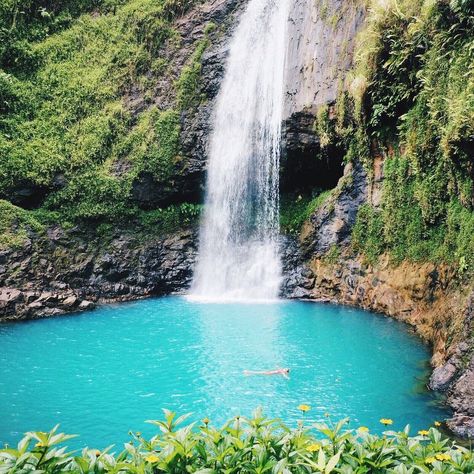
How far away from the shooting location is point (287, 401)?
24.5 ft

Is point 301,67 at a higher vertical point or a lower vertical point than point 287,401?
higher

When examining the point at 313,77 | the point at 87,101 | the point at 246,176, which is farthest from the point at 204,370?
the point at 87,101

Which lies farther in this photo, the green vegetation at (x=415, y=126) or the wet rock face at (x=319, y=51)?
the wet rock face at (x=319, y=51)

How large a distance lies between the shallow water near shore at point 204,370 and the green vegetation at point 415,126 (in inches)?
98.3

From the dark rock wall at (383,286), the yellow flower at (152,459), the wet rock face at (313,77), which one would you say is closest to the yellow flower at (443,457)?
the yellow flower at (152,459)

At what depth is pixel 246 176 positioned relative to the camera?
17.3 metres

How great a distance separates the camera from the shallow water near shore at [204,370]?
7055mm

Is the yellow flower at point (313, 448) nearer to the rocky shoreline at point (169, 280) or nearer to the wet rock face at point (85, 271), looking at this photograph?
the rocky shoreline at point (169, 280)

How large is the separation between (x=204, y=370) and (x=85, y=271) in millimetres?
8536

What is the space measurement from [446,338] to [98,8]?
65.5ft

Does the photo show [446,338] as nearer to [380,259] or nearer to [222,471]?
[380,259]

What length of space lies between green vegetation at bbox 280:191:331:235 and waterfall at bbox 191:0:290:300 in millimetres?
356

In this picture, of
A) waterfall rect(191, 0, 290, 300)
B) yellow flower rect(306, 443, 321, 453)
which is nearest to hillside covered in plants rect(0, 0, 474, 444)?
→ waterfall rect(191, 0, 290, 300)

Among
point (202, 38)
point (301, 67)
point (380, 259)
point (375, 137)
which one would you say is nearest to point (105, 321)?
point (380, 259)
